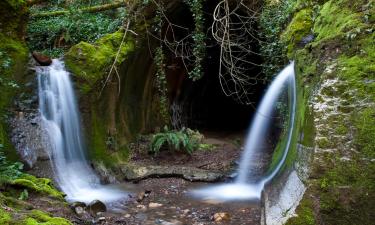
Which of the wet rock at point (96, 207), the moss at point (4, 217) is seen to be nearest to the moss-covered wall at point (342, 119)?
the moss at point (4, 217)

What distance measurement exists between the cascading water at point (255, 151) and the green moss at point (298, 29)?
394mm

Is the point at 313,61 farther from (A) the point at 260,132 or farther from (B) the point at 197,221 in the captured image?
(A) the point at 260,132

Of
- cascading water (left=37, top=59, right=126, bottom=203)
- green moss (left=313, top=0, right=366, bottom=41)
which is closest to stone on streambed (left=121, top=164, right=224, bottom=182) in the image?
cascading water (left=37, top=59, right=126, bottom=203)

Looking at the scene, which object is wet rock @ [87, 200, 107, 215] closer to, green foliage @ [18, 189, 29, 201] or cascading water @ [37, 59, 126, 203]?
green foliage @ [18, 189, 29, 201]

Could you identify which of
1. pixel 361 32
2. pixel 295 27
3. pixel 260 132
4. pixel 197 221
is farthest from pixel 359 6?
pixel 260 132

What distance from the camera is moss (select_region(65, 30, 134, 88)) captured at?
909cm

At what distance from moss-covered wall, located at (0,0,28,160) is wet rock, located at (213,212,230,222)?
3850mm

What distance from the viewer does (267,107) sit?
9.73 metres

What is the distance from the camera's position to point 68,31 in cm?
1271

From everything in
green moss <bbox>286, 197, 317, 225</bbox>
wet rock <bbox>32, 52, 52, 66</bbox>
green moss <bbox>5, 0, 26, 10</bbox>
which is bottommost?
green moss <bbox>286, 197, 317, 225</bbox>

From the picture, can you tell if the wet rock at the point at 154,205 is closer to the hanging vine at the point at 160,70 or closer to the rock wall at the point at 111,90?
the rock wall at the point at 111,90

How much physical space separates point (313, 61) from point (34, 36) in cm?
1022

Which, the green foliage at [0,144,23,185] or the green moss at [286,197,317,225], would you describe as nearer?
the green moss at [286,197,317,225]

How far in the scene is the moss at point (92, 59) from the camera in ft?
29.8
